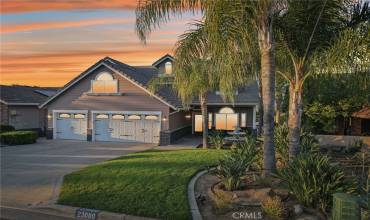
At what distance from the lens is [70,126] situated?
26.4 metres

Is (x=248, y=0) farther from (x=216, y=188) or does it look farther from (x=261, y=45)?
(x=216, y=188)

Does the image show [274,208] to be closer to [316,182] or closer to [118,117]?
[316,182]

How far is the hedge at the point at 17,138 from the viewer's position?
22.8 metres

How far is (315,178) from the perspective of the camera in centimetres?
786

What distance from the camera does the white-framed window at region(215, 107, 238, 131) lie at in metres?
27.1

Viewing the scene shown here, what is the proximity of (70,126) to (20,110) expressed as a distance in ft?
22.1

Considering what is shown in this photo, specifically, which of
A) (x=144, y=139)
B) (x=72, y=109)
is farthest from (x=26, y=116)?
(x=144, y=139)

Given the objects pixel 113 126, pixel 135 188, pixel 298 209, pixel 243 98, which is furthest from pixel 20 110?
pixel 298 209

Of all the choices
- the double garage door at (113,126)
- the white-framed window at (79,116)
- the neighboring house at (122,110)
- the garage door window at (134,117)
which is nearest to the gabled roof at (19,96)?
the neighboring house at (122,110)

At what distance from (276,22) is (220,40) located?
274 centimetres

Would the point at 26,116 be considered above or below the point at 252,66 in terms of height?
below

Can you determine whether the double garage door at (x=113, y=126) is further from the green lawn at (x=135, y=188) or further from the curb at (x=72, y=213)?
the curb at (x=72, y=213)

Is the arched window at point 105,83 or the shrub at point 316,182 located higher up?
the arched window at point 105,83

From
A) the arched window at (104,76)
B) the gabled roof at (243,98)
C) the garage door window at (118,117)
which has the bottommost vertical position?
the garage door window at (118,117)
